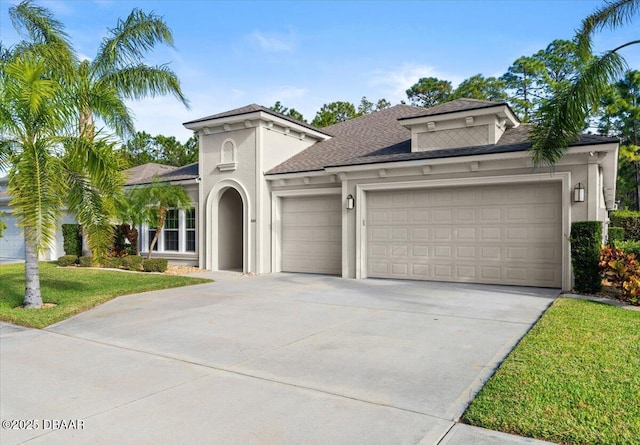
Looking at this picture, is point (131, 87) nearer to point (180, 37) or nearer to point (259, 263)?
point (180, 37)

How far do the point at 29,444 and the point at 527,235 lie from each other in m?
10.2

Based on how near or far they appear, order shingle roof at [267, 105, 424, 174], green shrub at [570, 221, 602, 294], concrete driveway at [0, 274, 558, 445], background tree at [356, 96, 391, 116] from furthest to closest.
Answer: background tree at [356, 96, 391, 116], shingle roof at [267, 105, 424, 174], green shrub at [570, 221, 602, 294], concrete driveway at [0, 274, 558, 445]

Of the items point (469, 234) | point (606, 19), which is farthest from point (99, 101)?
point (606, 19)

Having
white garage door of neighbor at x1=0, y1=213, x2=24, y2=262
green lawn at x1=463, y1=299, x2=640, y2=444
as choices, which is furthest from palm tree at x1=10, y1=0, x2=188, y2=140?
green lawn at x1=463, y1=299, x2=640, y2=444

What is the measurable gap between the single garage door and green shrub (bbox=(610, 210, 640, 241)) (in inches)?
596

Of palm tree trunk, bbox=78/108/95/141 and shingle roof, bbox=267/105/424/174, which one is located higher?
shingle roof, bbox=267/105/424/174

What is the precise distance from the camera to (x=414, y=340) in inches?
233

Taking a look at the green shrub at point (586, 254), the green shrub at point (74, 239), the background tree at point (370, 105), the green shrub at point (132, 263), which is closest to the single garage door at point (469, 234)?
the green shrub at point (586, 254)

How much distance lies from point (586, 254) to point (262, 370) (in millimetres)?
7497

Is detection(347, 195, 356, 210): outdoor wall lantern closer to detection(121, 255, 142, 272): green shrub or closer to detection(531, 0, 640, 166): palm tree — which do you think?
detection(531, 0, 640, 166): palm tree

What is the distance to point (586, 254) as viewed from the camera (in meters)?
9.17

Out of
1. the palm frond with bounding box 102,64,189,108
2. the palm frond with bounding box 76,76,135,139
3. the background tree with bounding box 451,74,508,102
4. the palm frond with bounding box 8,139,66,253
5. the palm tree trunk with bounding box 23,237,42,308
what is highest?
the background tree with bounding box 451,74,508,102

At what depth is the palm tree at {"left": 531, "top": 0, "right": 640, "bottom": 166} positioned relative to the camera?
9.51 metres

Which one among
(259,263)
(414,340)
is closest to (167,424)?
→ (414,340)
